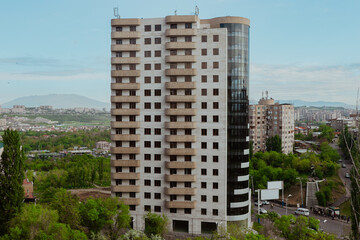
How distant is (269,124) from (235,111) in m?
58.4

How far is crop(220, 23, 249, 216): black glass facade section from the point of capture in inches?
1540

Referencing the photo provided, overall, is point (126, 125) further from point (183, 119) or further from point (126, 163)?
point (183, 119)

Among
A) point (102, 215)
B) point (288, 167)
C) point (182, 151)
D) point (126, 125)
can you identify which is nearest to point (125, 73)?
point (126, 125)

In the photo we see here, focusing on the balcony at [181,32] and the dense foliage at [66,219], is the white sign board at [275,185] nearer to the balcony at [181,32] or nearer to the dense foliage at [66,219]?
the dense foliage at [66,219]

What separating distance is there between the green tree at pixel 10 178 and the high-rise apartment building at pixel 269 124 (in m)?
72.3

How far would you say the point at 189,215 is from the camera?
39.4 meters

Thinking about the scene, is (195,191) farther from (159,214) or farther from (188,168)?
(159,214)

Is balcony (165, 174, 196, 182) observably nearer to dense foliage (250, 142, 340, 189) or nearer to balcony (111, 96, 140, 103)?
balcony (111, 96, 140, 103)

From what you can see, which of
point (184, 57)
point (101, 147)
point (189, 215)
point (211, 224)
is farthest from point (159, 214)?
point (101, 147)

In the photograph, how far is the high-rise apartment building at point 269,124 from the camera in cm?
9169

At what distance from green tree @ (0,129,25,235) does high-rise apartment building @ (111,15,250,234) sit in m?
12.0

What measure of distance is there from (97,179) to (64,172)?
838 centimetres

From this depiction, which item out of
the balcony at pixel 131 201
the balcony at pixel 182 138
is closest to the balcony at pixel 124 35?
the balcony at pixel 182 138

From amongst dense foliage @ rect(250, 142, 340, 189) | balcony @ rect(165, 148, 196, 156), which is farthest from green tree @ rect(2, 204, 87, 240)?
dense foliage @ rect(250, 142, 340, 189)
